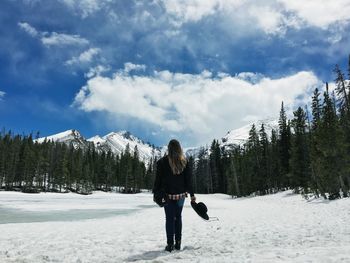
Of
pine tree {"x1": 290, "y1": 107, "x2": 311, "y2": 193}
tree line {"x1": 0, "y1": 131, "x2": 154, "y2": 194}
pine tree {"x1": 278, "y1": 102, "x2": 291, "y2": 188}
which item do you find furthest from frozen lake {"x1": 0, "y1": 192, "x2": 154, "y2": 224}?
tree line {"x1": 0, "y1": 131, "x2": 154, "y2": 194}

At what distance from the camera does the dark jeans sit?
7738mm

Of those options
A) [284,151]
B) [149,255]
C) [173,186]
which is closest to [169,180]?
→ [173,186]

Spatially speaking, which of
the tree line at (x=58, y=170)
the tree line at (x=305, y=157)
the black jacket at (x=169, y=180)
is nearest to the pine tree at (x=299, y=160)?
the tree line at (x=305, y=157)

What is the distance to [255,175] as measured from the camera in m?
69.9

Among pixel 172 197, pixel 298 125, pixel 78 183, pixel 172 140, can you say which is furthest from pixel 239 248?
pixel 78 183

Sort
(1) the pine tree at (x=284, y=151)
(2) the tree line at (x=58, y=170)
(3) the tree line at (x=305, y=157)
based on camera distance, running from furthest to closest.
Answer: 1. (2) the tree line at (x=58, y=170)
2. (1) the pine tree at (x=284, y=151)
3. (3) the tree line at (x=305, y=157)

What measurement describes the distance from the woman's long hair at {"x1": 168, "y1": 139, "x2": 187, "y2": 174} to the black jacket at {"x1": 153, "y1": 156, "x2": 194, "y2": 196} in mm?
116

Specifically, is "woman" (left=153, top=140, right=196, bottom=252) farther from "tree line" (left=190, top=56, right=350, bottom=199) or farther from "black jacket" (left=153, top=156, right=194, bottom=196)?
"tree line" (left=190, top=56, right=350, bottom=199)

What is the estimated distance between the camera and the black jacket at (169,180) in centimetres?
783

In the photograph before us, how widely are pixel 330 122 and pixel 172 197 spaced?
26974 millimetres

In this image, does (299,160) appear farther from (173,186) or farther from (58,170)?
(58,170)

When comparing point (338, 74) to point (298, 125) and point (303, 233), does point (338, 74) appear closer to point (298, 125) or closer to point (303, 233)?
point (298, 125)

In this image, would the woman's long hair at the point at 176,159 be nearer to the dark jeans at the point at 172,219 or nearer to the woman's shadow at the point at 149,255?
the dark jeans at the point at 172,219

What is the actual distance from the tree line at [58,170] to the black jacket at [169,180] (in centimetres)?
8924
